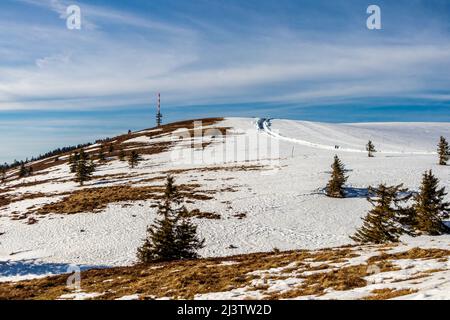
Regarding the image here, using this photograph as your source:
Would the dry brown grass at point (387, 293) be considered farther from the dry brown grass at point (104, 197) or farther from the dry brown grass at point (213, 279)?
the dry brown grass at point (104, 197)

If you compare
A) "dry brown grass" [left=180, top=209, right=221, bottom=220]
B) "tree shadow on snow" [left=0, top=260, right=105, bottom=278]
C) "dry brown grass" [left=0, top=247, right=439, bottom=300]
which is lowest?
"tree shadow on snow" [left=0, top=260, right=105, bottom=278]

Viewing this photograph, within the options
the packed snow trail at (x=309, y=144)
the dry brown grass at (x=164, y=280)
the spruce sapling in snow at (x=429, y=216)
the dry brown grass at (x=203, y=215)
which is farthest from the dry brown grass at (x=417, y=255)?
the packed snow trail at (x=309, y=144)

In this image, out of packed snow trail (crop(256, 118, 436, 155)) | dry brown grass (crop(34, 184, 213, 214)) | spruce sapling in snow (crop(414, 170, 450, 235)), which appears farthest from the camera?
packed snow trail (crop(256, 118, 436, 155))

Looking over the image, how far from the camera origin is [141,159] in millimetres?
76125

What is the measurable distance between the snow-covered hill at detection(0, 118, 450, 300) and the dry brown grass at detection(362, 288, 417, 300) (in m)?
10.1

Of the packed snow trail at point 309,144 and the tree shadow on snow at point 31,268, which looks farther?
the packed snow trail at point 309,144

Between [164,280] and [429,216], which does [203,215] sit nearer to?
[429,216]

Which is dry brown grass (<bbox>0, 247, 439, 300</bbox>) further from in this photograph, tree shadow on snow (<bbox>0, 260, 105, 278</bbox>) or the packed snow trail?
the packed snow trail

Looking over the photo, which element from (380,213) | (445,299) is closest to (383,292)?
(445,299)

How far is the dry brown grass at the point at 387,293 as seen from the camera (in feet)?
29.7

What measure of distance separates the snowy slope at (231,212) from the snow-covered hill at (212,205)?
10cm

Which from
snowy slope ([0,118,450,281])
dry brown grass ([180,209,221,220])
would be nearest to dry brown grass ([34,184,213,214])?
snowy slope ([0,118,450,281])

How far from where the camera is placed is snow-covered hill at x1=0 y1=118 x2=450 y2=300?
95.7ft

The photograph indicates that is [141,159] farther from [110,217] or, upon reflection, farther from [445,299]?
[445,299]
